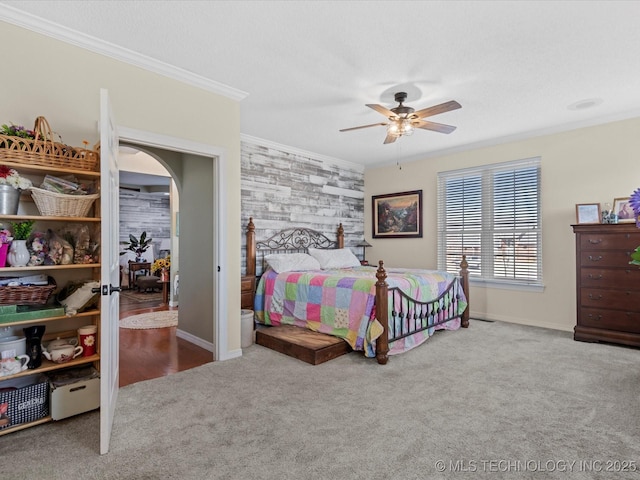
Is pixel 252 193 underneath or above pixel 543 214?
above

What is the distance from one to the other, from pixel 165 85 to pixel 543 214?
15.2ft

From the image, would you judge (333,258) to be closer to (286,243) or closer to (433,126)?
(286,243)

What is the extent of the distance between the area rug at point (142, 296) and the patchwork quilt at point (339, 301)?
3518mm

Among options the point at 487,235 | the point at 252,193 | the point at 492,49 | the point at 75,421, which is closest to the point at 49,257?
the point at 75,421

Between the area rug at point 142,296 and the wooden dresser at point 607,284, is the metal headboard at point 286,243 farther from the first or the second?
the wooden dresser at point 607,284

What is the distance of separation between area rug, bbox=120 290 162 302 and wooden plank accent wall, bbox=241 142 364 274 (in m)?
3.36

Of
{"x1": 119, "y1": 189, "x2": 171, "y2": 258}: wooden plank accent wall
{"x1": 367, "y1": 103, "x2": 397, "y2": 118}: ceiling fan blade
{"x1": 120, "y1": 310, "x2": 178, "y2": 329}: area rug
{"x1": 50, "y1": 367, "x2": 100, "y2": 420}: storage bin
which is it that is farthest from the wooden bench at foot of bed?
{"x1": 119, "y1": 189, "x2": 171, "y2": 258}: wooden plank accent wall

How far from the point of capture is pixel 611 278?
3783mm

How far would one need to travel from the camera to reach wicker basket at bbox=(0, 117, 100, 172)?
2025 millimetres

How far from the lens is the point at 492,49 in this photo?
8.71ft

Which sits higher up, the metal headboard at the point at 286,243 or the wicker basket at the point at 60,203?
the wicker basket at the point at 60,203

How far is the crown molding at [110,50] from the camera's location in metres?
2.30

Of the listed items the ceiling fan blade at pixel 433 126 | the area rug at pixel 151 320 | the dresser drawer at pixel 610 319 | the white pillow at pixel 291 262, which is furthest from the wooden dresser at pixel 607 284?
the area rug at pixel 151 320

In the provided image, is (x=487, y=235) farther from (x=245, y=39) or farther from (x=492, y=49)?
(x=245, y=39)
